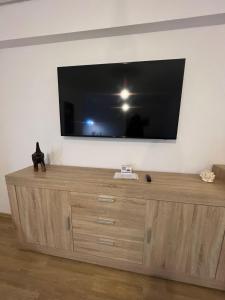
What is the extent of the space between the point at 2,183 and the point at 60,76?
1744 millimetres

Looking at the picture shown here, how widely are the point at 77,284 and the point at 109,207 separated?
725mm

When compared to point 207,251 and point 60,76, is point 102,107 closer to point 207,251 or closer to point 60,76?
point 60,76

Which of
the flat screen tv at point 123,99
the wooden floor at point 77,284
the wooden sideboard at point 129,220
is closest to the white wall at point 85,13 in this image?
the flat screen tv at point 123,99

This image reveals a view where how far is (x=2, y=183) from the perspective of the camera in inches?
88.6

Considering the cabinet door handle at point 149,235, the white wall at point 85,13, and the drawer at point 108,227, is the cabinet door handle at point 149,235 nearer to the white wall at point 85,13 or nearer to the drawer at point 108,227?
the drawer at point 108,227

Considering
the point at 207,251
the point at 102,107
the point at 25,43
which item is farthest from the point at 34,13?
the point at 207,251

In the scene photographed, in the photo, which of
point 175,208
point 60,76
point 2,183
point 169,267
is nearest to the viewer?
point 175,208

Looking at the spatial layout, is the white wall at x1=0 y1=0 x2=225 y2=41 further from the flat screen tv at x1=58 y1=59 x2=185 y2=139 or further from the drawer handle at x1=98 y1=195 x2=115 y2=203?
the drawer handle at x1=98 y1=195 x2=115 y2=203

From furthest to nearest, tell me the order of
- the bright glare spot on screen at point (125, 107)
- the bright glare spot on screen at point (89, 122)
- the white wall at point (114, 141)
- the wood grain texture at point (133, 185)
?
the bright glare spot on screen at point (89, 122) < the bright glare spot on screen at point (125, 107) < the white wall at point (114, 141) < the wood grain texture at point (133, 185)

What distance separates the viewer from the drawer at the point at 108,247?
1.40 metres

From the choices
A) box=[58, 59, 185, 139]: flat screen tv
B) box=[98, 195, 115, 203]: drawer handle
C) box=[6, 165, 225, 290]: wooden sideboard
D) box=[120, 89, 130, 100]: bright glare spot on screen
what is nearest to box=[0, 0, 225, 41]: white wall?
box=[58, 59, 185, 139]: flat screen tv

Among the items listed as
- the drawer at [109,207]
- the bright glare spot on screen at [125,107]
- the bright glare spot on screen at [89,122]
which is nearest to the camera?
the drawer at [109,207]

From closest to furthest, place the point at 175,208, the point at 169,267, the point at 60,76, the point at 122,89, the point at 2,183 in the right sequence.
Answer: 1. the point at 175,208
2. the point at 169,267
3. the point at 122,89
4. the point at 60,76
5. the point at 2,183

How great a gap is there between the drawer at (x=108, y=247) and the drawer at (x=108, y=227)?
5 cm
